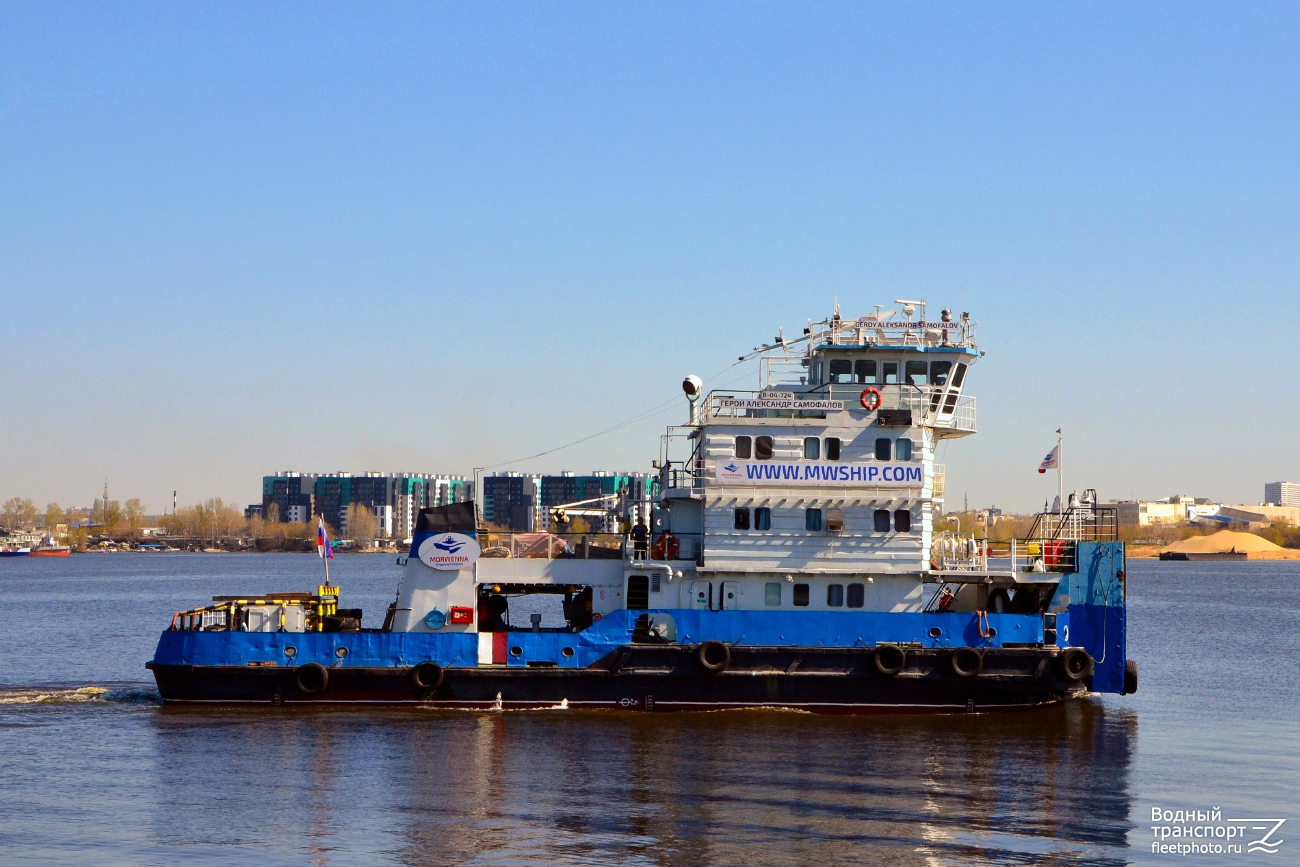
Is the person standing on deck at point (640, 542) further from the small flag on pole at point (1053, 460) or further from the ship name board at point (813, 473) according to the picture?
the small flag on pole at point (1053, 460)

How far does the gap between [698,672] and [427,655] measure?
4.92m

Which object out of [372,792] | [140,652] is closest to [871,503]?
[372,792]

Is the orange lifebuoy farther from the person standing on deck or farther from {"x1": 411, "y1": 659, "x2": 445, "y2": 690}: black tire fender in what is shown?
{"x1": 411, "y1": 659, "x2": 445, "y2": 690}: black tire fender

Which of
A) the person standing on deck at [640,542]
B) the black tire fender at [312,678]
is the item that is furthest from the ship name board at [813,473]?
the black tire fender at [312,678]

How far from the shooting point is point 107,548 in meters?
174

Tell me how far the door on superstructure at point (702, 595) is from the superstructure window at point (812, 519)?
206 centimetres

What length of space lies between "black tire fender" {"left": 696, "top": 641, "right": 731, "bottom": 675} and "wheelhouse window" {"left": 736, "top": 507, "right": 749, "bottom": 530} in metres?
2.16

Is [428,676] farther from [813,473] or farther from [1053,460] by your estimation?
[1053,460]

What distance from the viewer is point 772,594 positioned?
23.8 m

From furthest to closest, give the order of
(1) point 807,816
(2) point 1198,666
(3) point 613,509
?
(2) point 1198,666, (3) point 613,509, (1) point 807,816

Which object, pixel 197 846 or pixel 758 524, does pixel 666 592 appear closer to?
pixel 758 524

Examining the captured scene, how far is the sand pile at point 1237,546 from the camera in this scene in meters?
153

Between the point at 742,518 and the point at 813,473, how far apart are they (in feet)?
5.00

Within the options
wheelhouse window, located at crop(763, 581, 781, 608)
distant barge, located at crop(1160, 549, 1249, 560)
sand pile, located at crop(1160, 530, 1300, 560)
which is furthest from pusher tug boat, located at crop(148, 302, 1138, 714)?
sand pile, located at crop(1160, 530, 1300, 560)
